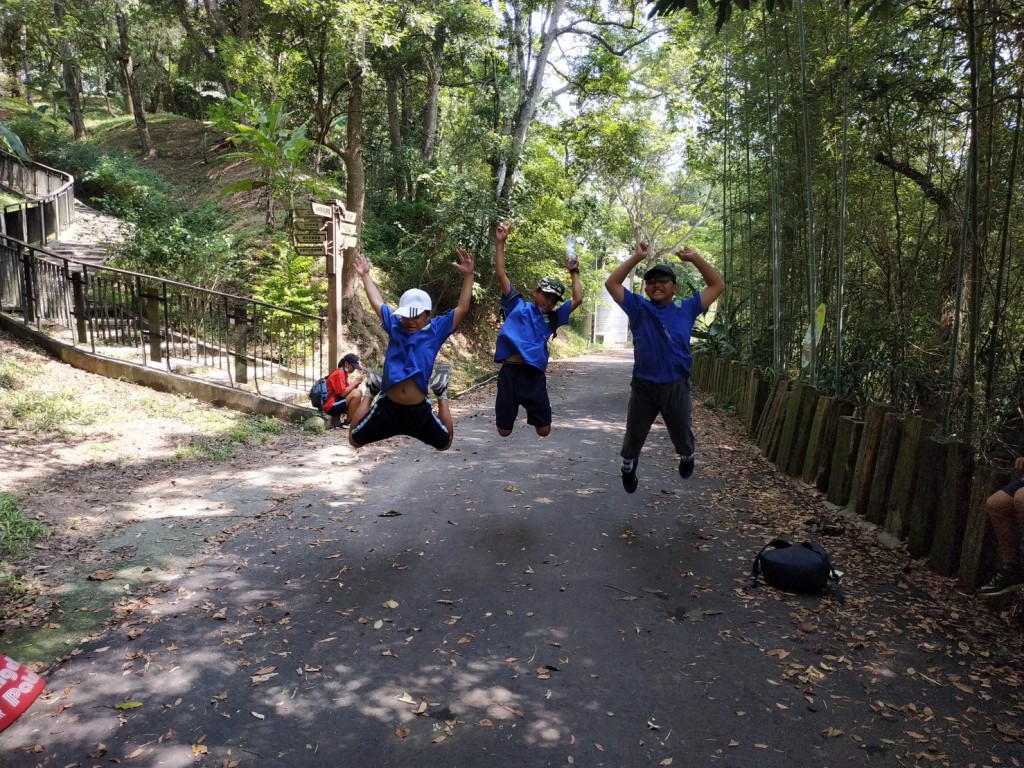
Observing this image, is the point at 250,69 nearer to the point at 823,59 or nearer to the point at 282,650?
the point at 823,59

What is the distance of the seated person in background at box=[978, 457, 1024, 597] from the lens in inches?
140

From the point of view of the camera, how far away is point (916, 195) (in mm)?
8195

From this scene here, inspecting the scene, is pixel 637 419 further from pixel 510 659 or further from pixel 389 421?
pixel 510 659

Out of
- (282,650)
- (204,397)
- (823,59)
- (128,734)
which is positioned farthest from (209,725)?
(823,59)

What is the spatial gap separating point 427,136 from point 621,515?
51.8ft

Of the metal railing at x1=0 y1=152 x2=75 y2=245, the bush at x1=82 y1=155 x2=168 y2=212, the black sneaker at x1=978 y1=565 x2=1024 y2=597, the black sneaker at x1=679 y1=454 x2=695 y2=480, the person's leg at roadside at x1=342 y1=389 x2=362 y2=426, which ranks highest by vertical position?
the bush at x1=82 y1=155 x2=168 y2=212

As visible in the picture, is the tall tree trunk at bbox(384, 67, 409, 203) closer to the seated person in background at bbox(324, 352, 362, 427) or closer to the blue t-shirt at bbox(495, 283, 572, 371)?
the seated person in background at bbox(324, 352, 362, 427)

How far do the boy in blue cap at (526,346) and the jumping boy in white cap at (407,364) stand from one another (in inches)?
24.4

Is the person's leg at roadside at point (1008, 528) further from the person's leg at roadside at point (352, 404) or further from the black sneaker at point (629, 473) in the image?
the person's leg at roadside at point (352, 404)

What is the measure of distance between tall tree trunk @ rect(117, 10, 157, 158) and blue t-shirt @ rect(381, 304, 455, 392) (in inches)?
927

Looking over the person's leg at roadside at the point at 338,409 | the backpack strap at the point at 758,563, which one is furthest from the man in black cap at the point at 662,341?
the person's leg at roadside at the point at 338,409

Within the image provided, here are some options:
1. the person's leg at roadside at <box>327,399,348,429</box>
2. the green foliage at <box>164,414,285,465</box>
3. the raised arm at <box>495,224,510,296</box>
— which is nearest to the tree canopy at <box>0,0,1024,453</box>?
the raised arm at <box>495,224,510,296</box>

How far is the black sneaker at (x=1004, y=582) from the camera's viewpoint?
3671mm

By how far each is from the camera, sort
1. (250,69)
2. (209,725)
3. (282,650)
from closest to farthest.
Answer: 1. (209,725)
2. (282,650)
3. (250,69)
